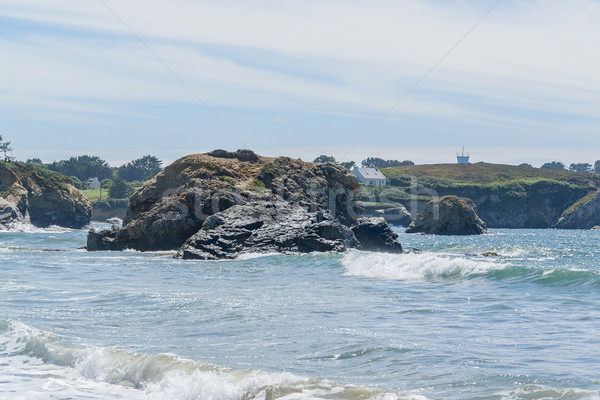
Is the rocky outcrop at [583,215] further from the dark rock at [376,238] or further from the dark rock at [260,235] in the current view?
the dark rock at [260,235]

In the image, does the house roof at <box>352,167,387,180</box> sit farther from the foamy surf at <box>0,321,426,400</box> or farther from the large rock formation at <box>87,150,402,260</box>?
the foamy surf at <box>0,321,426,400</box>

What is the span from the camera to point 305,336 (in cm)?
1246

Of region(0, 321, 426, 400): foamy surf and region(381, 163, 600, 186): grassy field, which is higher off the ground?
region(381, 163, 600, 186): grassy field

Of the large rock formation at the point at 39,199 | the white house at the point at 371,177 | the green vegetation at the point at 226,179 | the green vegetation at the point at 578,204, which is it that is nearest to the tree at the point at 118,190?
the large rock formation at the point at 39,199

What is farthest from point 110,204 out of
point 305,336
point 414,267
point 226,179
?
point 305,336

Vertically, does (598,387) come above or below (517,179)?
below

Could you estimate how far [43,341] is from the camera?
1248 centimetres

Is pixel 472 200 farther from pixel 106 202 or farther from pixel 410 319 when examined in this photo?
pixel 410 319

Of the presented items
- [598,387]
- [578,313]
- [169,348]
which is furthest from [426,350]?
[578,313]

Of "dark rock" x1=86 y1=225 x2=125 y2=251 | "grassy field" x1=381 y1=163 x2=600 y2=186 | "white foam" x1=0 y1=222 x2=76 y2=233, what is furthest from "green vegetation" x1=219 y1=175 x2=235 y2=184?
"grassy field" x1=381 y1=163 x2=600 y2=186

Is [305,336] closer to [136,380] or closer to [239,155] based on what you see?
[136,380]

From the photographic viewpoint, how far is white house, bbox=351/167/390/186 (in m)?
148

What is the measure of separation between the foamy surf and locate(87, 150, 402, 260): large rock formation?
2021 cm

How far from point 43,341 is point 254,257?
1899 cm
